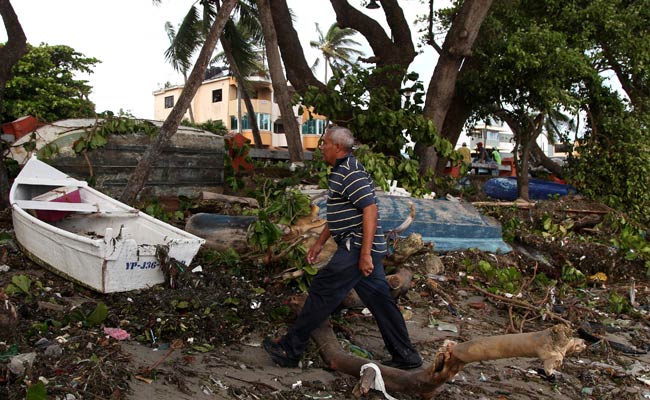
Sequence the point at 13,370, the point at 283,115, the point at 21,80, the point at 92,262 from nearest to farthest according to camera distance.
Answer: the point at 13,370 < the point at 92,262 < the point at 283,115 < the point at 21,80

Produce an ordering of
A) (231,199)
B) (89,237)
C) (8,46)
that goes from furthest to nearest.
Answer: (231,199) < (8,46) < (89,237)

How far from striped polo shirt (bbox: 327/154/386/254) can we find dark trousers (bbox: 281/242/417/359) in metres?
0.09

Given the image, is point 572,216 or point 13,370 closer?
point 13,370

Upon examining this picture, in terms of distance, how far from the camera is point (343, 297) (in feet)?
12.8

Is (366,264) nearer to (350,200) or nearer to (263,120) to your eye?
(350,200)

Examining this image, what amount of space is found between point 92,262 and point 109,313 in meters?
0.53

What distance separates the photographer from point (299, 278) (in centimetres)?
552

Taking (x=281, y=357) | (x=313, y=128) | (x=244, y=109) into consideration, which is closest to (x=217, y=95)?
(x=244, y=109)

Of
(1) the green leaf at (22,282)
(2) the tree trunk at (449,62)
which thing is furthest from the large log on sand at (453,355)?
(2) the tree trunk at (449,62)

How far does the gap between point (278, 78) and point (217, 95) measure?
31.1m

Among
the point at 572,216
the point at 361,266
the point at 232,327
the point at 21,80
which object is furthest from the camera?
the point at 21,80

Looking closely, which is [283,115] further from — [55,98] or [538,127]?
[55,98]

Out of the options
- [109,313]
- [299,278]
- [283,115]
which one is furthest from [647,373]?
[283,115]

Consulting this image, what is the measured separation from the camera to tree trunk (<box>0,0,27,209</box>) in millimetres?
7469
